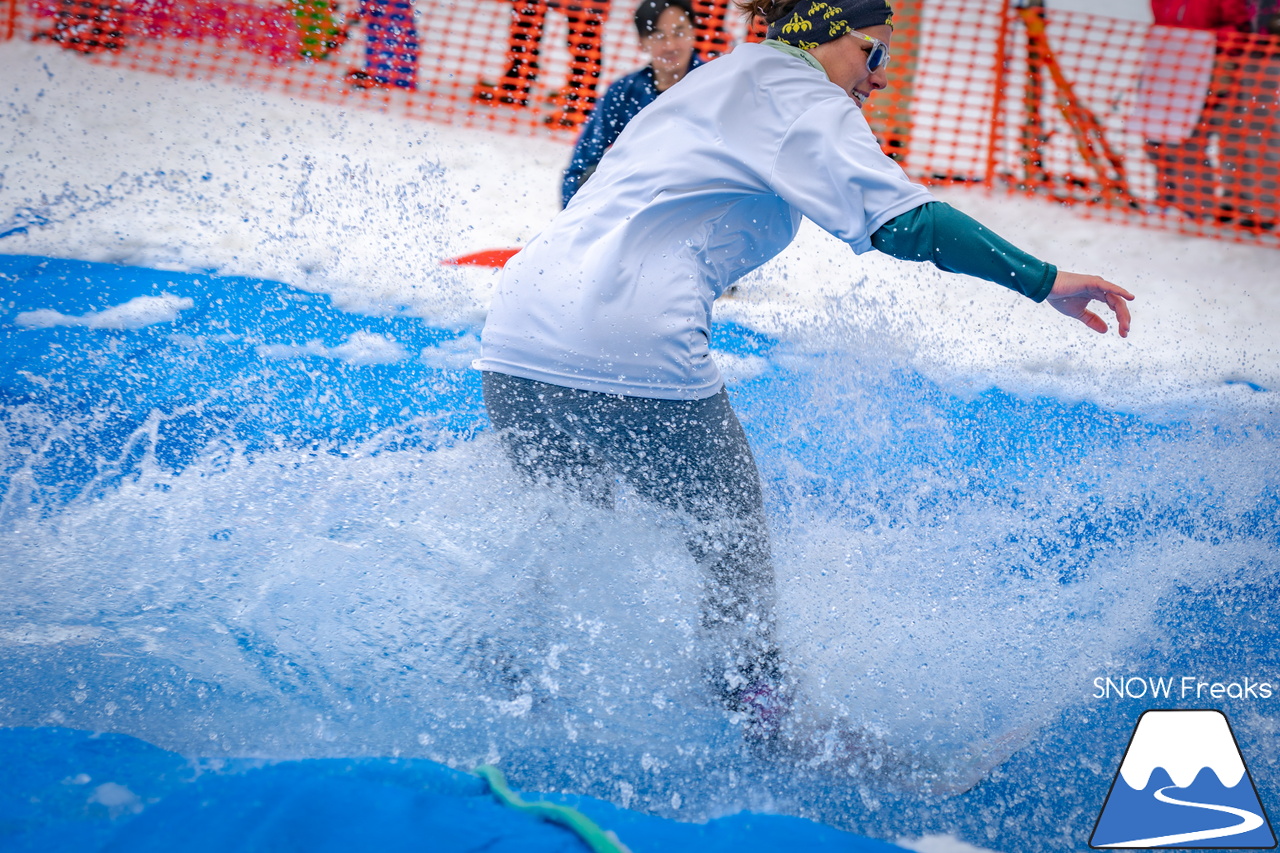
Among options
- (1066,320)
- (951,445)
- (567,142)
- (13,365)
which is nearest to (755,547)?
(951,445)

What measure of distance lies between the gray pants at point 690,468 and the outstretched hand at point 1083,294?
2.07 feet

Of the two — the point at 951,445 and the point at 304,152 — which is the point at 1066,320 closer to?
the point at 951,445

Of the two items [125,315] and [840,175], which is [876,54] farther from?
[125,315]

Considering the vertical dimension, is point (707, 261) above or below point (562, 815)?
above

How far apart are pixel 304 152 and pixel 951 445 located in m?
4.35

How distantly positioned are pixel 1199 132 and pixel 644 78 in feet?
15.4

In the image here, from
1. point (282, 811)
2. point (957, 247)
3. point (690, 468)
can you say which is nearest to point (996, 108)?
point (957, 247)

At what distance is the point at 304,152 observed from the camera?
18.2 feet

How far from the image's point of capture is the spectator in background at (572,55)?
6133mm

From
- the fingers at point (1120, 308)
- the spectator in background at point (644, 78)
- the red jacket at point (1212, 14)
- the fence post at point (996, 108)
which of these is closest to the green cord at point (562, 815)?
the fingers at point (1120, 308)

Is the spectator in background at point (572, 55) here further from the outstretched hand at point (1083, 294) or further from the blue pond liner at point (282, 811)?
the blue pond liner at point (282, 811)

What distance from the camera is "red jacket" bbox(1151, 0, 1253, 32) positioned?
20.0ft

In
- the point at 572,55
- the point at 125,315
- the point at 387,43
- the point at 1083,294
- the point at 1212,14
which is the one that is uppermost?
the point at 1212,14

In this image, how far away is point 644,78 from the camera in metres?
3.71
